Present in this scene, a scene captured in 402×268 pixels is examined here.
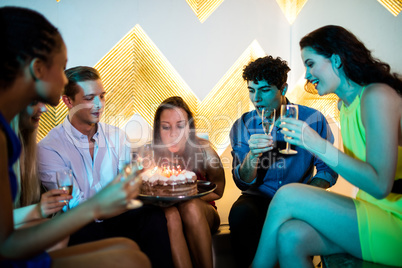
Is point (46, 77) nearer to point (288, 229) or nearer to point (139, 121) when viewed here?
point (288, 229)

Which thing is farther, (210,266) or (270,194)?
(270,194)

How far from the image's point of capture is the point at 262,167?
269cm

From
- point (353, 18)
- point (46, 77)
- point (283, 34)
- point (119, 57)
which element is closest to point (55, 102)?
point (46, 77)

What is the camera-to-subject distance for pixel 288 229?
66.7 inches

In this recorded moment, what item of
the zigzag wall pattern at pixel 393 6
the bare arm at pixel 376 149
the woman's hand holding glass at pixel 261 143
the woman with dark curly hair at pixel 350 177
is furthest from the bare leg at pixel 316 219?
the zigzag wall pattern at pixel 393 6

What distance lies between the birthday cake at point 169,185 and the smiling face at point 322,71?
1.15m

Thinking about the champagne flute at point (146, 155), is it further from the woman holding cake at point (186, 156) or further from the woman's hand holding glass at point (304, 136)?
the woman's hand holding glass at point (304, 136)

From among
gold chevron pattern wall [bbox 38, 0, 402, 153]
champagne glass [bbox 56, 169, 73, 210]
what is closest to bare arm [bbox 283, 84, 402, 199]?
champagne glass [bbox 56, 169, 73, 210]

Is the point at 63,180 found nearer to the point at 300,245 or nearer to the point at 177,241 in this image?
the point at 177,241

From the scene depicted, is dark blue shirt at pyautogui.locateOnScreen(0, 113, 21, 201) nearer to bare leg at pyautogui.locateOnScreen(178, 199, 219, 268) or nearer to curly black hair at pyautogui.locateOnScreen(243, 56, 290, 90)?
bare leg at pyautogui.locateOnScreen(178, 199, 219, 268)

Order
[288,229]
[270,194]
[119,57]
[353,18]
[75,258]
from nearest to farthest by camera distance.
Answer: [75,258], [288,229], [270,194], [353,18], [119,57]

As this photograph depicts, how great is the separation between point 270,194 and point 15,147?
2.02m

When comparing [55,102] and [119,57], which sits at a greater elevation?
[119,57]

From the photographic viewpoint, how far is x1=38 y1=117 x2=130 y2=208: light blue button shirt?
2.33m
